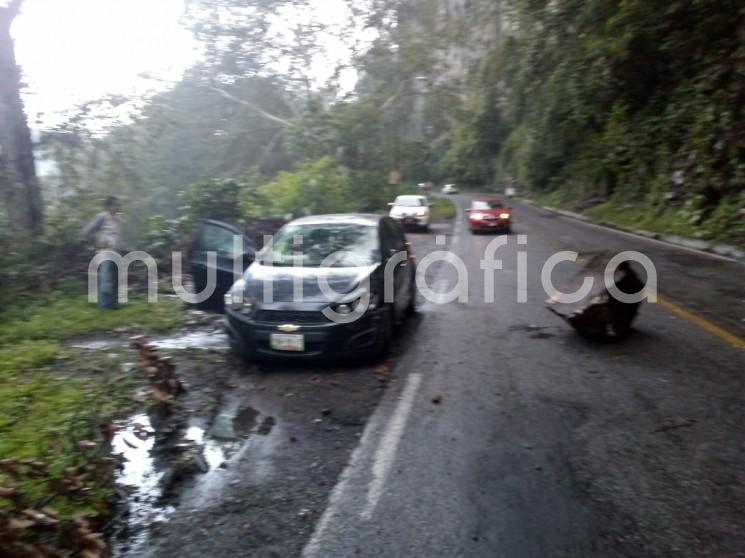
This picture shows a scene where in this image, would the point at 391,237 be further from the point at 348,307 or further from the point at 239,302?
the point at 239,302

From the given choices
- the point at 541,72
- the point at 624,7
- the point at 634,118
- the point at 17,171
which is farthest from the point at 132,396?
the point at 541,72

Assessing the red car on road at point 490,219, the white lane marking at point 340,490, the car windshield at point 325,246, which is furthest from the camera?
the red car on road at point 490,219

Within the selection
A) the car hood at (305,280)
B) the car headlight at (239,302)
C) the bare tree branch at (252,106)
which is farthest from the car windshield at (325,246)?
the bare tree branch at (252,106)

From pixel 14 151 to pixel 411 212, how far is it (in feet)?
55.6

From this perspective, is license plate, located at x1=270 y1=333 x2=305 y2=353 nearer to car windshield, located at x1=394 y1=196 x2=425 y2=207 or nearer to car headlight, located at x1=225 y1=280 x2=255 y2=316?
car headlight, located at x1=225 y1=280 x2=255 y2=316

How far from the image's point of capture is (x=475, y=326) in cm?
905

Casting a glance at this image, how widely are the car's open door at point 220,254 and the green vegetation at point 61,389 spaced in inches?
39.2

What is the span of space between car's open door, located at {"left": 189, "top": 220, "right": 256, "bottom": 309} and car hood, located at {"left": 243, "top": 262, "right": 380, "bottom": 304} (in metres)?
0.68

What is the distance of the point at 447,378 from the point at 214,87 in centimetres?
2659

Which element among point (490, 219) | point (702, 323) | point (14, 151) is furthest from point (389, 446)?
point (490, 219)

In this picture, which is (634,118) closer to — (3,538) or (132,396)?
(132,396)

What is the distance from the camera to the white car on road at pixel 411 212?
2648cm

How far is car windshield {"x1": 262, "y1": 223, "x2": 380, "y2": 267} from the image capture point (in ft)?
26.0

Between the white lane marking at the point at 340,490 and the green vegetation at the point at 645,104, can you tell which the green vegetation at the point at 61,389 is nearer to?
the white lane marking at the point at 340,490
